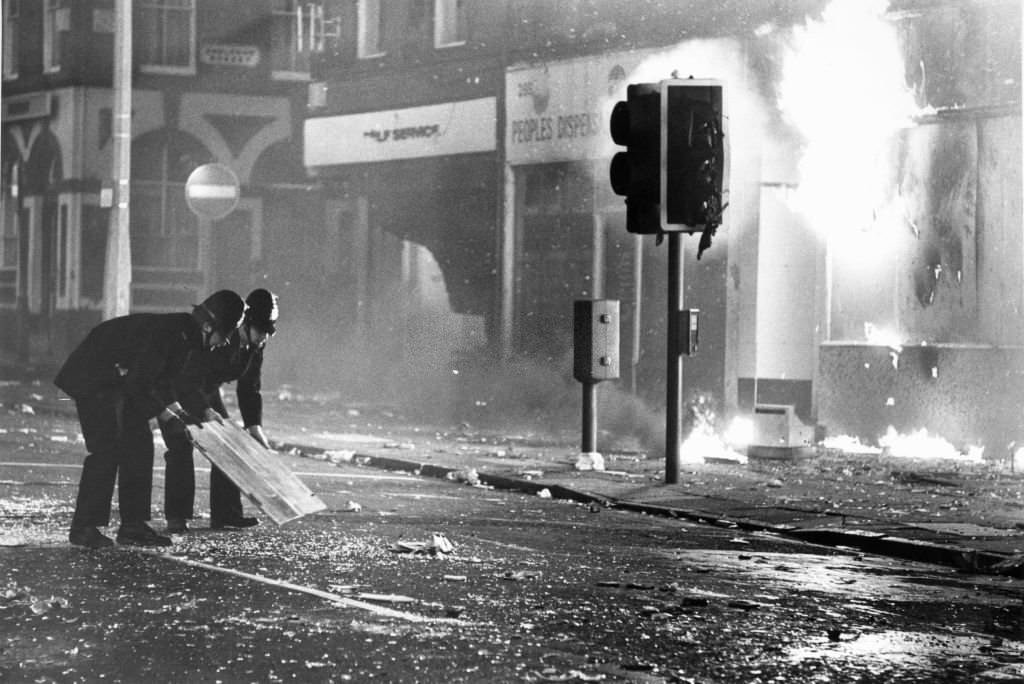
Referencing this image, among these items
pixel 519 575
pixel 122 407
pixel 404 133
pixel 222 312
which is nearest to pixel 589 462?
pixel 222 312

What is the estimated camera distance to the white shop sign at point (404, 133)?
24500 millimetres

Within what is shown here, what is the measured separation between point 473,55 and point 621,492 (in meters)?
11.6

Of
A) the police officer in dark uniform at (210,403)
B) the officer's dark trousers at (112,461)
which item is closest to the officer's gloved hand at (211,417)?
the police officer in dark uniform at (210,403)

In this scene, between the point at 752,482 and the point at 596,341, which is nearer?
the point at 752,482

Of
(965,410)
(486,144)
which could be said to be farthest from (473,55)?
(965,410)

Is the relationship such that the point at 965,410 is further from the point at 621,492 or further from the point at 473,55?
the point at 473,55

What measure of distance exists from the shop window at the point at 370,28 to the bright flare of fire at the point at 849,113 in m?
8.60

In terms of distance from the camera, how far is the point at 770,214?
20047 millimetres

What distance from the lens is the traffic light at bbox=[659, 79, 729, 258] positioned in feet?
46.7

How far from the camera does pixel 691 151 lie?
14.3 meters

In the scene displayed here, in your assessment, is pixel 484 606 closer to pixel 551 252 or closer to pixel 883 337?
pixel 883 337

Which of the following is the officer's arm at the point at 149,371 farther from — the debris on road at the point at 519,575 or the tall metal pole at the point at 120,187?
the tall metal pole at the point at 120,187

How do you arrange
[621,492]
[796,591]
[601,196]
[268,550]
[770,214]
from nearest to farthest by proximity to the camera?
1. [796,591]
2. [268,550]
3. [621,492]
4. [770,214]
5. [601,196]

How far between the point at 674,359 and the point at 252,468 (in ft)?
15.3
